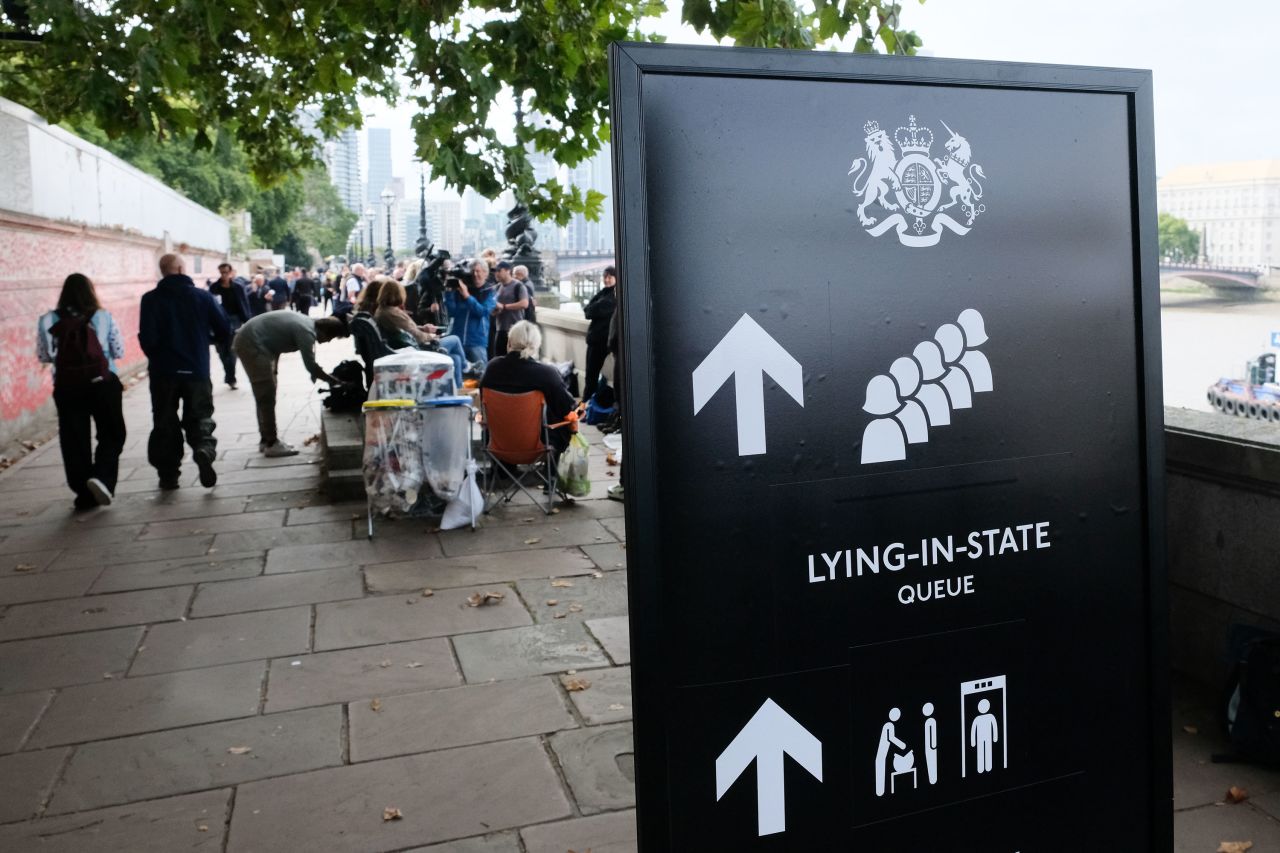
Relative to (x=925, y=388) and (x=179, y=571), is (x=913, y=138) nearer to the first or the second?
(x=925, y=388)

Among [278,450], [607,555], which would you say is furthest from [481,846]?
[278,450]

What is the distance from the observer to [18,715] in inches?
197

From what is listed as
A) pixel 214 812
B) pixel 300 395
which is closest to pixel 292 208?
pixel 300 395

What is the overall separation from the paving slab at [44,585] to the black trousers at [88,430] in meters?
2.09

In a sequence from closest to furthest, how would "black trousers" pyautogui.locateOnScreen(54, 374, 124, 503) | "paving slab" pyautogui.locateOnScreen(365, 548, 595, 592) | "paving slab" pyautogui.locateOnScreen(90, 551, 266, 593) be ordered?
"paving slab" pyautogui.locateOnScreen(365, 548, 595, 592), "paving slab" pyautogui.locateOnScreen(90, 551, 266, 593), "black trousers" pyautogui.locateOnScreen(54, 374, 124, 503)

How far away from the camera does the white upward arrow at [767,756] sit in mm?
2037

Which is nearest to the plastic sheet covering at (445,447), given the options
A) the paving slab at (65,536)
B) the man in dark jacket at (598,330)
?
the paving slab at (65,536)

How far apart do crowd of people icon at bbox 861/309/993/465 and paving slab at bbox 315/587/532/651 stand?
4.32 m

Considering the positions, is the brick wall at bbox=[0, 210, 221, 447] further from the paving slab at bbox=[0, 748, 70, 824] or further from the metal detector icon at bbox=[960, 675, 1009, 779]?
the metal detector icon at bbox=[960, 675, 1009, 779]

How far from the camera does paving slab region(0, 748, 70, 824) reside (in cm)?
409

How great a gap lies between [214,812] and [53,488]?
792 cm

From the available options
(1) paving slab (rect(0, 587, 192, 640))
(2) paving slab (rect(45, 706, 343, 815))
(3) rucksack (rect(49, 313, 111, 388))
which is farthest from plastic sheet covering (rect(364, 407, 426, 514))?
(2) paving slab (rect(45, 706, 343, 815))

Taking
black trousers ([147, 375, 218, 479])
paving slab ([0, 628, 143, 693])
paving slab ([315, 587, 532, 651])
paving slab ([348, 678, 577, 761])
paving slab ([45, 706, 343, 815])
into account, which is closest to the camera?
paving slab ([45, 706, 343, 815])

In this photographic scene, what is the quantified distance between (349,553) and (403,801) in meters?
4.05
